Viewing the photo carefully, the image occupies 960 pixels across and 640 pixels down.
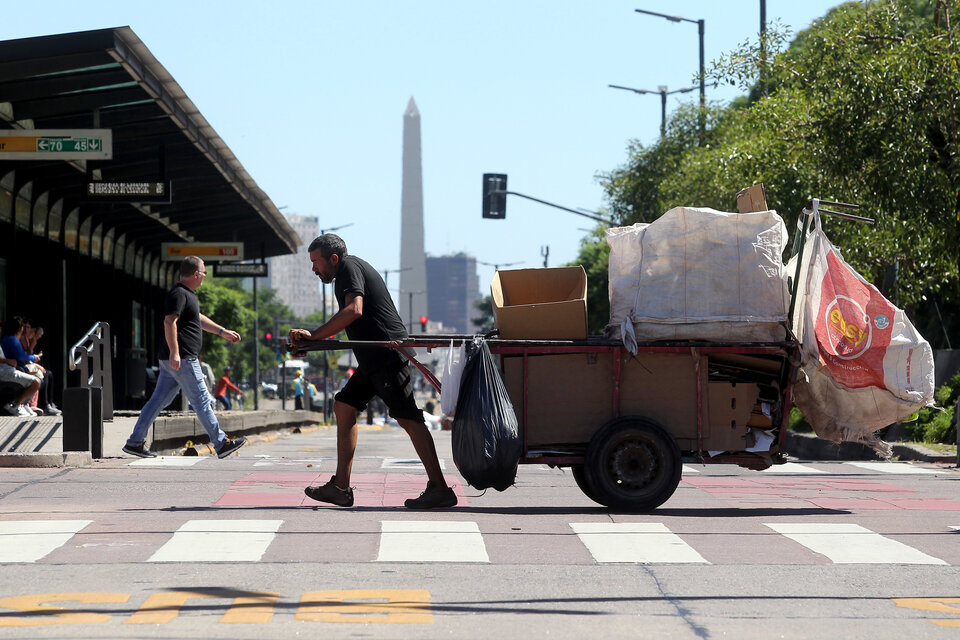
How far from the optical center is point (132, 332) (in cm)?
3444

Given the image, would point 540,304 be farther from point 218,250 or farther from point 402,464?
point 218,250

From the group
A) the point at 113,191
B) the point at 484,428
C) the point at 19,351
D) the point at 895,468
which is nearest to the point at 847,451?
the point at 895,468

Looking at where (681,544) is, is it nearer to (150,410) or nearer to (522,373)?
(522,373)

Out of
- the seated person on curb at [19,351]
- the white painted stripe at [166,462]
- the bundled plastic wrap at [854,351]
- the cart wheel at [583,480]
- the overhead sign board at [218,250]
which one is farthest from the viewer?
the overhead sign board at [218,250]

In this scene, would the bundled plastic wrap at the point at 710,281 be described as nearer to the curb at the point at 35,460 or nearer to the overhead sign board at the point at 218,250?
the curb at the point at 35,460

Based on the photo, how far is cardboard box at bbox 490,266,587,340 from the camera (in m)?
9.77

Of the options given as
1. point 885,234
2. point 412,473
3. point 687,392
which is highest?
point 885,234

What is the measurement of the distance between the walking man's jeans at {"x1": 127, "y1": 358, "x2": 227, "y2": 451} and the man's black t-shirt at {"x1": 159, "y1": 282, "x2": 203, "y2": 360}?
3.6 inches

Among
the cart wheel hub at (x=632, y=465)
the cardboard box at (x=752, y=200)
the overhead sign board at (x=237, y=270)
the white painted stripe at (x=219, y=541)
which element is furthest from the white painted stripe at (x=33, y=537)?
the overhead sign board at (x=237, y=270)

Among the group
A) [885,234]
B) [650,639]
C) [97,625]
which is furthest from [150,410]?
[885,234]

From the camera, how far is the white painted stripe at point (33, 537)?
739cm

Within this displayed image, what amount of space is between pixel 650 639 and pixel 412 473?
8125 mm

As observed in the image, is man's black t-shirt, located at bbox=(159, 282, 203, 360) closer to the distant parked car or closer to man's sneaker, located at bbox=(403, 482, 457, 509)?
man's sneaker, located at bbox=(403, 482, 457, 509)

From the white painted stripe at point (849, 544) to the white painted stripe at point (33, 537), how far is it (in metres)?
4.19
